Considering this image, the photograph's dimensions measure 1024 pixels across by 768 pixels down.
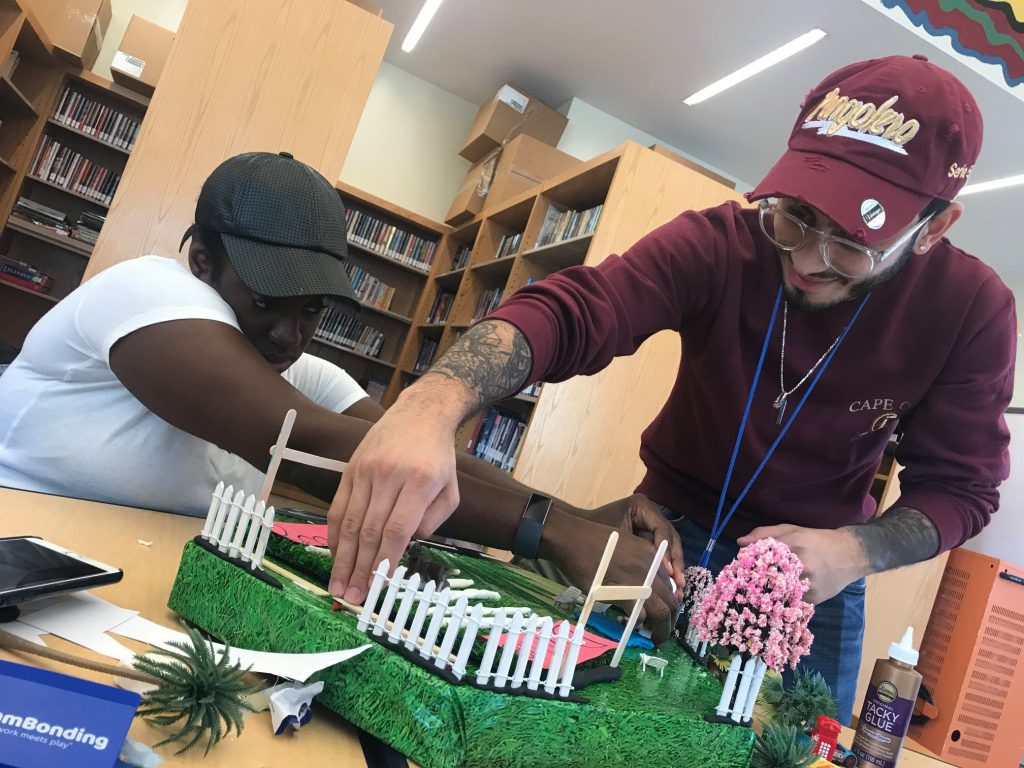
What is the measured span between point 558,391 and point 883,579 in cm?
249

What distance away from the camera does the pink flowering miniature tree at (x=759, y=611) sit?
0.80 meters

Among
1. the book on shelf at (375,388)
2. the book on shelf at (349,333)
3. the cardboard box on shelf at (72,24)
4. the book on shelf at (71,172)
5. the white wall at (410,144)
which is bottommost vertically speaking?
the book on shelf at (375,388)

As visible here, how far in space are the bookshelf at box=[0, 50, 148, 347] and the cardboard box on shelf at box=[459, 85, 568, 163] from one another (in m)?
2.39

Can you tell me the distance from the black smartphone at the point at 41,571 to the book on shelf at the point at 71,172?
497 cm

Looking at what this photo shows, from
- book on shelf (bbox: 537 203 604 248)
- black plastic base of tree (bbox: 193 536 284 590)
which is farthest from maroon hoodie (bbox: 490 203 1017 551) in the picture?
book on shelf (bbox: 537 203 604 248)

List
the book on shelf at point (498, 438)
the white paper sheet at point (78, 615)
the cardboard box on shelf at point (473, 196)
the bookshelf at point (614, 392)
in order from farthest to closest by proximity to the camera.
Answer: the cardboard box on shelf at point (473, 196)
the book on shelf at point (498, 438)
the bookshelf at point (614, 392)
the white paper sheet at point (78, 615)

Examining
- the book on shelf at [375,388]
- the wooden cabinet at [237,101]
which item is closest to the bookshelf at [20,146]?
the book on shelf at [375,388]

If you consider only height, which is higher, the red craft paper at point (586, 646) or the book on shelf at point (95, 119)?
the book on shelf at point (95, 119)

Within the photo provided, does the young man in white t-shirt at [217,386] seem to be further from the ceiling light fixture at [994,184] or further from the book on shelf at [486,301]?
the ceiling light fixture at [994,184]

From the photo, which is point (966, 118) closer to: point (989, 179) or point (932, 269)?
point (932, 269)

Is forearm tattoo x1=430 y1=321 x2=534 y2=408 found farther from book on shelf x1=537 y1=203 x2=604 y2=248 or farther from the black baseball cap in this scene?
book on shelf x1=537 y1=203 x2=604 y2=248

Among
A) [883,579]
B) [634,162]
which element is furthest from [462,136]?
[883,579]

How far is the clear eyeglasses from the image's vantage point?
43.0 inches

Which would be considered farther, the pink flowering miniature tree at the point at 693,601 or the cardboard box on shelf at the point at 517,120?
the cardboard box on shelf at the point at 517,120
